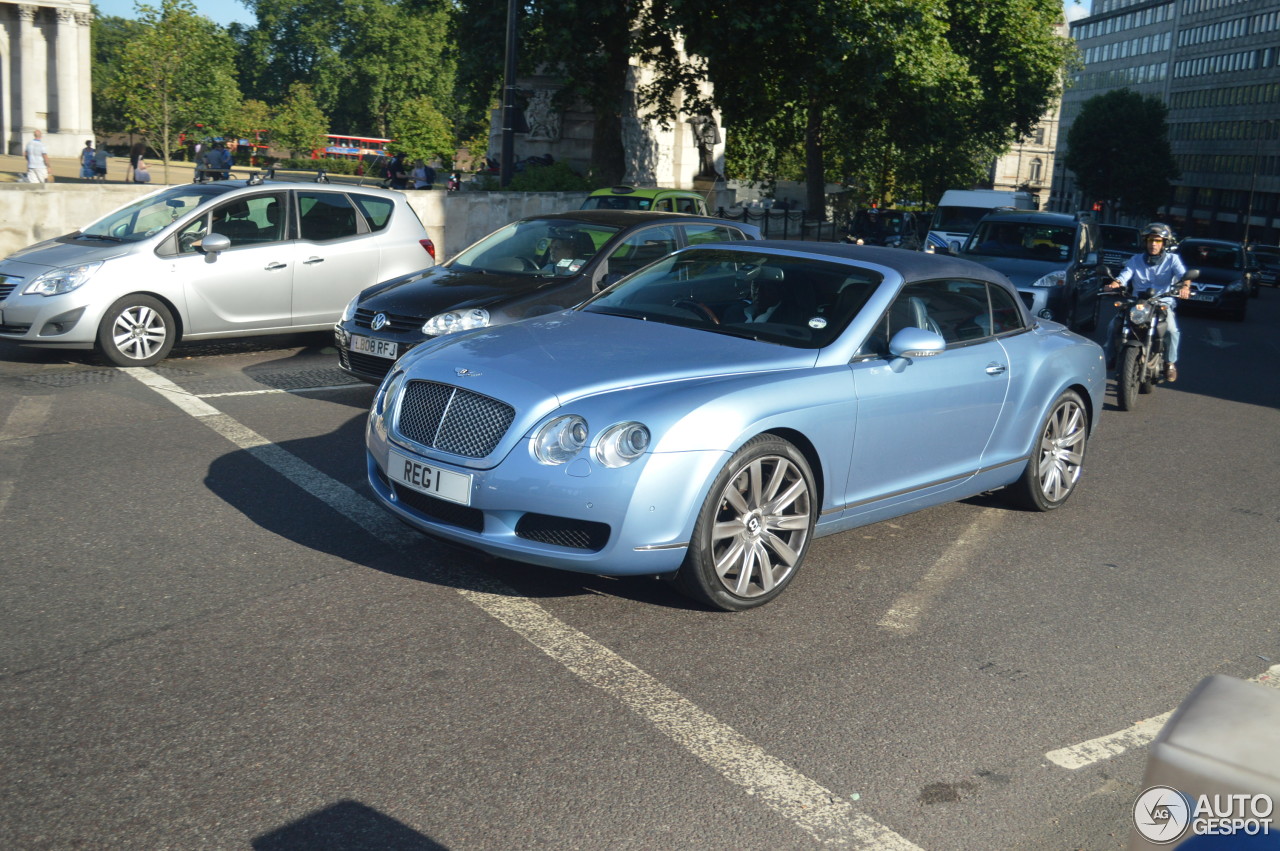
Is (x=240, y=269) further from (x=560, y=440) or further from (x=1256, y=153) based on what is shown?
(x=1256, y=153)

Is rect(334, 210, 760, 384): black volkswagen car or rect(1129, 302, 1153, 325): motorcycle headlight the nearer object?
rect(334, 210, 760, 384): black volkswagen car

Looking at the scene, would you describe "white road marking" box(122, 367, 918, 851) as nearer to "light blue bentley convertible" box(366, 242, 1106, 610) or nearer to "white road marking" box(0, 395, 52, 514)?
"light blue bentley convertible" box(366, 242, 1106, 610)

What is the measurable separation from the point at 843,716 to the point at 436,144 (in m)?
44.7

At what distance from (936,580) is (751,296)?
1.66 m

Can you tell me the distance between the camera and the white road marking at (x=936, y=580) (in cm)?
535

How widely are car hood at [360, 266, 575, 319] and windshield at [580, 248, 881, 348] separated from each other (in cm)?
307

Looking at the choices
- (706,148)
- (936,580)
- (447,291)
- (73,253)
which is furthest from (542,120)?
(936,580)

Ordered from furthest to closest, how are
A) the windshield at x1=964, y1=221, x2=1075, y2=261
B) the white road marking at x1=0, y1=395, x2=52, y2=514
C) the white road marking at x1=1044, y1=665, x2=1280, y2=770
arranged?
the windshield at x1=964, y1=221, x2=1075, y2=261, the white road marking at x1=0, y1=395, x2=52, y2=514, the white road marking at x1=1044, y1=665, x2=1280, y2=770

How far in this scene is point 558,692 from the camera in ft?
14.2

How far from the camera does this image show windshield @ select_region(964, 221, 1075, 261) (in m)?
16.4

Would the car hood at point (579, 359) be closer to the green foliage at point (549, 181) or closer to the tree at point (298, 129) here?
the green foliage at point (549, 181)

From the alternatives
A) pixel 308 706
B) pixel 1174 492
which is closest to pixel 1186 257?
pixel 1174 492

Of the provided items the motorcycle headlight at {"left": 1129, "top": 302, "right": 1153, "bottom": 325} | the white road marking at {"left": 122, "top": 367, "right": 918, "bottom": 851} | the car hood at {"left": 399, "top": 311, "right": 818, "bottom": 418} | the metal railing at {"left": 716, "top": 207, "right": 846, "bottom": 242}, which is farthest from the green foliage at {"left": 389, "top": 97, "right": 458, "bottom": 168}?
the car hood at {"left": 399, "top": 311, "right": 818, "bottom": 418}

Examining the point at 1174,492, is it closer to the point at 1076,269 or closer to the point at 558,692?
the point at 558,692
